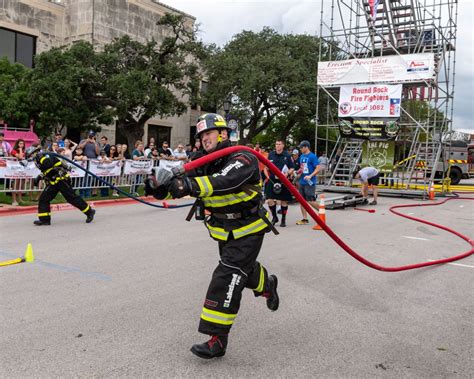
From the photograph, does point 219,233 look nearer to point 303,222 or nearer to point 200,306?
point 200,306

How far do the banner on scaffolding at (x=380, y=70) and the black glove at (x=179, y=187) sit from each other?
16.0 metres

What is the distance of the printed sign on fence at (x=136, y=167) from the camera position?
44.9 ft

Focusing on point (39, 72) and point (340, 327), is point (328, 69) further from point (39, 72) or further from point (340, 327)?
point (340, 327)

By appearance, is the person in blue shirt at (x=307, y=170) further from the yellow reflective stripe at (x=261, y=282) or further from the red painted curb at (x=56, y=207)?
the yellow reflective stripe at (x=261, y=282)

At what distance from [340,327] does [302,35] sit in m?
31.8

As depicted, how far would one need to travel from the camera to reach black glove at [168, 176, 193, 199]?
3.04 m

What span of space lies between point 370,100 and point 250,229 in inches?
626

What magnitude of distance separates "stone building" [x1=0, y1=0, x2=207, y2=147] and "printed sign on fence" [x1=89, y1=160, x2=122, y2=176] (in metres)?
11.7

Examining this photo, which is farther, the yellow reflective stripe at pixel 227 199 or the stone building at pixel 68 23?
the stone building at pixel 68 23

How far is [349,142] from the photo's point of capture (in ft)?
65.3

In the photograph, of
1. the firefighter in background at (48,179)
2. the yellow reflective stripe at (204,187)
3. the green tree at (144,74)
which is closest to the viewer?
the yellow reflective stripe at (204,187)

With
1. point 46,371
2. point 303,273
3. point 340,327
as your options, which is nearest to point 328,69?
point 303,273

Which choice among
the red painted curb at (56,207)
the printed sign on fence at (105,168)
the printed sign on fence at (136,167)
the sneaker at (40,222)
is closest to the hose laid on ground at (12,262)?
the sneaker at (40,222)

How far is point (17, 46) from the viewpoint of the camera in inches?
971
